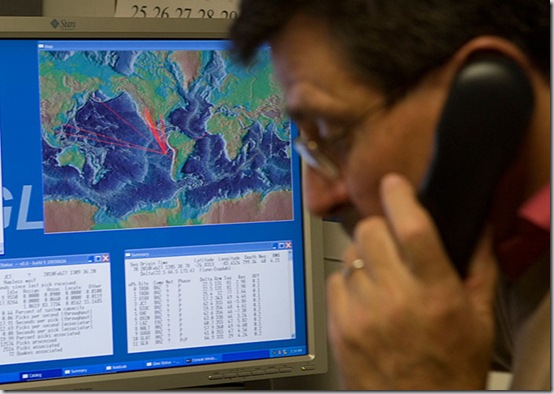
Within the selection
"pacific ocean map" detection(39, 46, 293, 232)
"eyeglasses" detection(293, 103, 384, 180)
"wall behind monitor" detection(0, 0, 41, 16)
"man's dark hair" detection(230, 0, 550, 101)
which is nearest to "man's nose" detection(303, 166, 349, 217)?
"eyeglasses" detection(293, 103, 384, 180)

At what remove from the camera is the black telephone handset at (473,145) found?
0.61 meters

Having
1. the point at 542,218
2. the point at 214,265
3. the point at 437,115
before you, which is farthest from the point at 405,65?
the point at 214,265

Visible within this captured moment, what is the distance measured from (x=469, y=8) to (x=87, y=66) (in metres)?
0.56

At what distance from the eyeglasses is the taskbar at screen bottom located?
1.38ft

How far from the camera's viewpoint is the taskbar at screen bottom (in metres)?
1.00

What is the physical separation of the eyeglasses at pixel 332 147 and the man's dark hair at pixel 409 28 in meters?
0.03

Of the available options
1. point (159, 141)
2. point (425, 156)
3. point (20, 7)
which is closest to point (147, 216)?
point (159, 141)

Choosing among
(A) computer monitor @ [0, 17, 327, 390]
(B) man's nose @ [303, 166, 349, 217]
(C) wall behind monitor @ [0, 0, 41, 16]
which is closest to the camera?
(B) man's nose @ [303, 166, 349, 217]

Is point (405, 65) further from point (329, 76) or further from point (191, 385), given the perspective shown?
point (191, 385)

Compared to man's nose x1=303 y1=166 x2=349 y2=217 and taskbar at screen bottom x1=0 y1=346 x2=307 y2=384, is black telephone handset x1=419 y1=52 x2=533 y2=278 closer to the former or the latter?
man's nose x1=303 y1=166 x2=349 y2=217

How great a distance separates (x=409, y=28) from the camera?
0.59 m

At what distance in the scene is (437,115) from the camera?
63 centimetres

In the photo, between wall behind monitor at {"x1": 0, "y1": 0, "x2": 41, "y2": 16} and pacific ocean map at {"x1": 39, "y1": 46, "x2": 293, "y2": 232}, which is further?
wall behind monitor at {"x1": 0, "y1": 0, "x2": 41, "y2": 16}

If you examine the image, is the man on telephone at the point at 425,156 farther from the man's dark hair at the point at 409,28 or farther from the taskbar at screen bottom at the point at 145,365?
the taskbar at screen bottom at the point at 145,365
